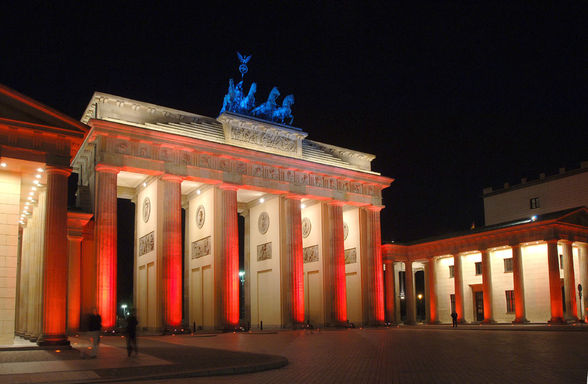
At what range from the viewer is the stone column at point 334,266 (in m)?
48.8

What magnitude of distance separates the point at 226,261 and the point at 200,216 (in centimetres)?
563

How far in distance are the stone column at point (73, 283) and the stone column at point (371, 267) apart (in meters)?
26.3

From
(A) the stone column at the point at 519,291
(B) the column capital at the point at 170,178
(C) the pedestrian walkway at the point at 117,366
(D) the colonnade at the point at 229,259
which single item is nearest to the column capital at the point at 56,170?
(C) the pedestrian walkway at the point at 117,366

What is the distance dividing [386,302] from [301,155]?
20216 millimetres

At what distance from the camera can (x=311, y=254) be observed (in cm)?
5197

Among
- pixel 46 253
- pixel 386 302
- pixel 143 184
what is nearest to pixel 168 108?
pixel 143 184

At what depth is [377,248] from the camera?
5278 centimetres

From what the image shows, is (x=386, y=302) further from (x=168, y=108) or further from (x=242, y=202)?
(x=168, y=108)

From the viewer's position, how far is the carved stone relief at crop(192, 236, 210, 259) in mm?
43906

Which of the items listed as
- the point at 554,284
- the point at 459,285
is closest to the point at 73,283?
the point at 554,284

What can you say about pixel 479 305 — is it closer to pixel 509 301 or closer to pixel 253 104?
pixel 509 301

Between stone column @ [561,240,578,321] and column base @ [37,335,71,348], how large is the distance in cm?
4410

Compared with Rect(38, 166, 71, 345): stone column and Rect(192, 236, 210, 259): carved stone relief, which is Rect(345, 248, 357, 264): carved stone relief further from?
Rect(38, 166, 71, 345): stone column

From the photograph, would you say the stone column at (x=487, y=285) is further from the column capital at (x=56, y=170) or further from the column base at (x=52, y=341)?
the column capital at (x=56, y=170)
